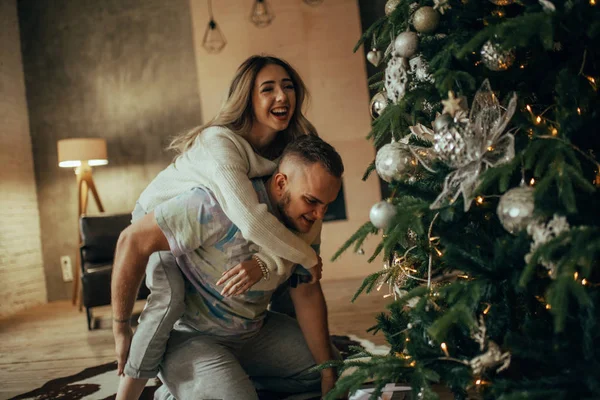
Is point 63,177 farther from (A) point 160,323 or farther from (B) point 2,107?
(A) point 160,323

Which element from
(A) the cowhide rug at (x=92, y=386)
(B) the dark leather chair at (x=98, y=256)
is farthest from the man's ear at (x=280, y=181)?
(B) the dark leather chair at (x=98, y=256)

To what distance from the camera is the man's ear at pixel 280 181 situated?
1.41m

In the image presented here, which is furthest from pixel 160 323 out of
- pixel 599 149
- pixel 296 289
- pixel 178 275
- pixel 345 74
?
pixel 345 74

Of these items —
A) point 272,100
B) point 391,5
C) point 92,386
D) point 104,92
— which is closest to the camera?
point 391,5

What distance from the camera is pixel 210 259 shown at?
1.47 metres

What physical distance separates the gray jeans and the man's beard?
407mm

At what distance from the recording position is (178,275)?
1469 mm

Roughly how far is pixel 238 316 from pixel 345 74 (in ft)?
11.7

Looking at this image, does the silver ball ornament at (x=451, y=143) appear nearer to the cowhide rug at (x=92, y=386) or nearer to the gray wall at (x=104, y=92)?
the cowhide rug at (x=92, y=386)

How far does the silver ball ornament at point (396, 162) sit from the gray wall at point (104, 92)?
4066 millimetres

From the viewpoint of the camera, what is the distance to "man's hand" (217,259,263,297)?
4.36 feet

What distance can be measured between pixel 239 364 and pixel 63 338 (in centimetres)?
212

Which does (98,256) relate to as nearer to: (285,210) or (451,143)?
(285,210)

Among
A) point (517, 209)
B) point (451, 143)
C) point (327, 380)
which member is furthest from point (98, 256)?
point (517, 209)
